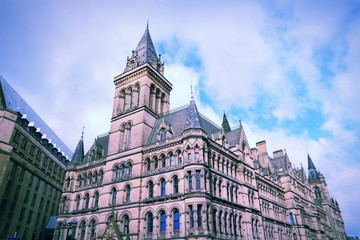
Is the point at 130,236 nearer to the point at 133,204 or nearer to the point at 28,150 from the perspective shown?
the point at 133,204

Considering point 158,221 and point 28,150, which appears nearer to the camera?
point 158,221

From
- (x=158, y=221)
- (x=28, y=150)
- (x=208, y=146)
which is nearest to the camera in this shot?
(x=158, y=221)

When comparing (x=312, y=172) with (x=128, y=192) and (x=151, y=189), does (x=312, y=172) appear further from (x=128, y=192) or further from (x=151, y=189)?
(x=128, y=192)

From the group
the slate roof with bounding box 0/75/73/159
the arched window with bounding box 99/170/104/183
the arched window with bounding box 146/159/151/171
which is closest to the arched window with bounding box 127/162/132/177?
the arched window with bounding box 146/159/151/171

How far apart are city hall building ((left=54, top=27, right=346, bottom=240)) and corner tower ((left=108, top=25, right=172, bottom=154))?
0.17m

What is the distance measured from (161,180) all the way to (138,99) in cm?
1476

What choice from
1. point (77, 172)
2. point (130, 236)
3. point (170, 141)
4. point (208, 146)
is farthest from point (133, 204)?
point (77, 172)

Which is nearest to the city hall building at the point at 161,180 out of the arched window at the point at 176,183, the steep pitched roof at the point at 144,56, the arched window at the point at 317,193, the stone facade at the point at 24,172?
the arched window at the point at 176,183

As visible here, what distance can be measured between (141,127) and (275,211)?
2996cm

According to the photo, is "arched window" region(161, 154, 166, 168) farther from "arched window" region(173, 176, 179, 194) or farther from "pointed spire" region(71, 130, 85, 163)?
"pointed spire" region(71, 130, 85, 163)

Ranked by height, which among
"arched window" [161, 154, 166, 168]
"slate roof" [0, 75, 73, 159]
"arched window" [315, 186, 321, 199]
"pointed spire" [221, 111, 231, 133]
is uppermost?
"pointed spire" [221, 111, 231, 133]

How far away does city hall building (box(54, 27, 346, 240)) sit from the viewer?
1273 inches

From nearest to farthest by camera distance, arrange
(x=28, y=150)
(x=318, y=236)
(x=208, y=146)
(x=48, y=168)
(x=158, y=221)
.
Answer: (x=158, y=221), (x=208, y=146), (x=28, y=150), (x=48, y=168), (x=318, y=236)

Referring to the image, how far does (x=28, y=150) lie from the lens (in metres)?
49.4
